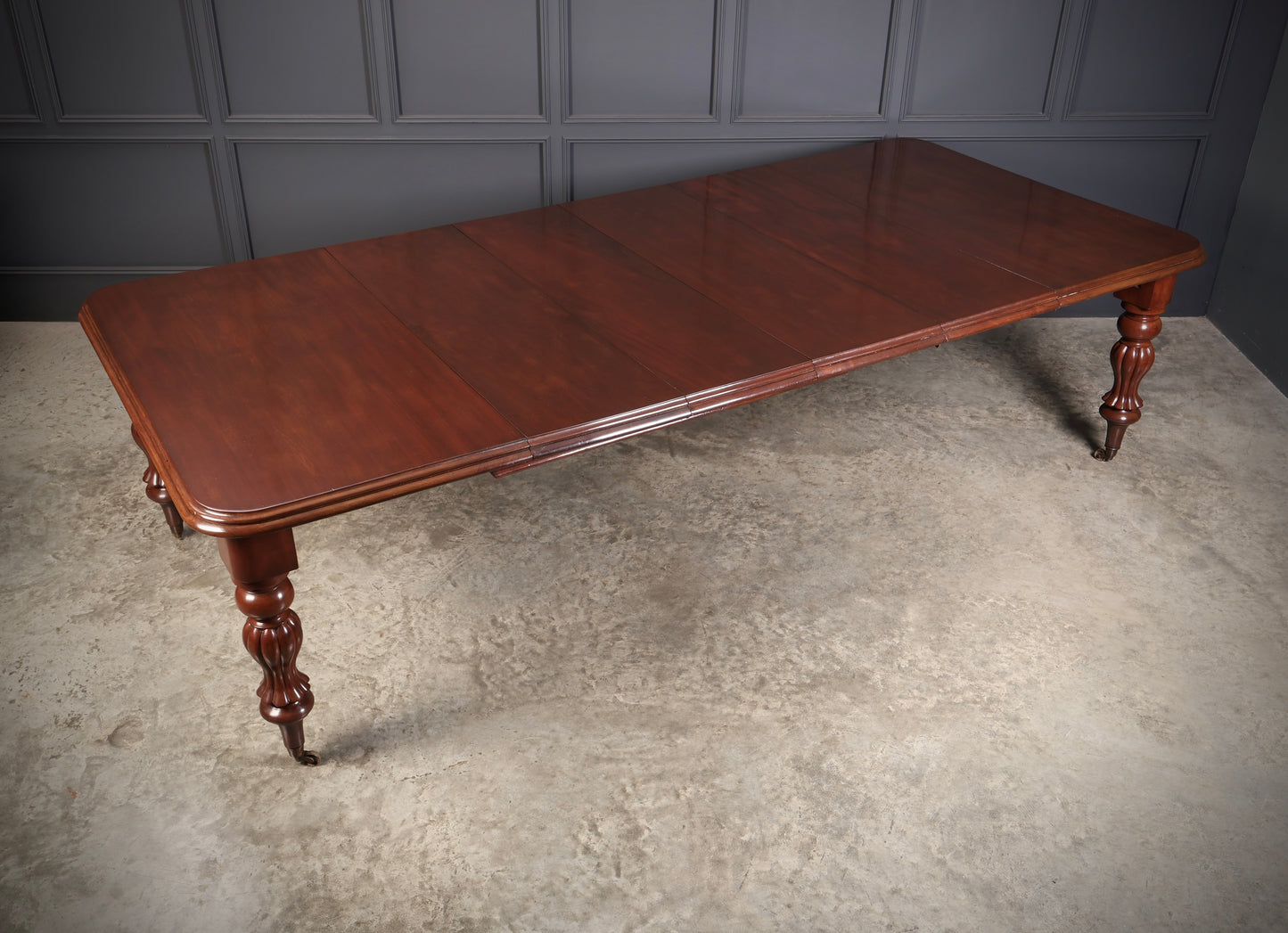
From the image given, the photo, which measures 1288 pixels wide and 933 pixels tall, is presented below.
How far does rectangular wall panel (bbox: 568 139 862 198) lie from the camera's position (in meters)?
3.77

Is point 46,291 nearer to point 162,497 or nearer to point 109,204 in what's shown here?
point 109,204

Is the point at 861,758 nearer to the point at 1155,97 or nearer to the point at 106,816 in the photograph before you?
the point at 106,816

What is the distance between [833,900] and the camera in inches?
81.1

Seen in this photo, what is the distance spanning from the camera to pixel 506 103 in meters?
3.64

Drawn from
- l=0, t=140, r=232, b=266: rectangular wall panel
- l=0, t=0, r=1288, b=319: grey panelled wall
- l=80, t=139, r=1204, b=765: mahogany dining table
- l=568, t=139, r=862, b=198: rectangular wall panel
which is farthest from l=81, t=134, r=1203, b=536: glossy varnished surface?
l=0, t=140, r=232, b=266: rectangular wall panel

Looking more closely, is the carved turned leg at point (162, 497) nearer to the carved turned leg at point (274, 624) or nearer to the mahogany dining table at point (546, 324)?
the mahogany dining table at point (546, 324)

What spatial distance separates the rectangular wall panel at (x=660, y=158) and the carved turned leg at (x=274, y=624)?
212 centimetres

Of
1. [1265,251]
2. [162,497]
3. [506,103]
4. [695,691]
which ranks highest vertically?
[506,103]

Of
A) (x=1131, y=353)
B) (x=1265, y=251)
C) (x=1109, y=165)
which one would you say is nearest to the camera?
(x=1131, y=353)

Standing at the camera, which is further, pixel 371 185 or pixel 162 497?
pixel 371 185

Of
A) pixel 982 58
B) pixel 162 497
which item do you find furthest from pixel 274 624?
pixel 982 58

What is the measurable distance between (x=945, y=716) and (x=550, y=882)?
38.1 inches

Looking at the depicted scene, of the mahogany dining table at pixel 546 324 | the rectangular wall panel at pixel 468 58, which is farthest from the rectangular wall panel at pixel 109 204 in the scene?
the mahogany dining table at pixel 546 324

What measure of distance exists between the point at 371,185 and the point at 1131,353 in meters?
2.52
